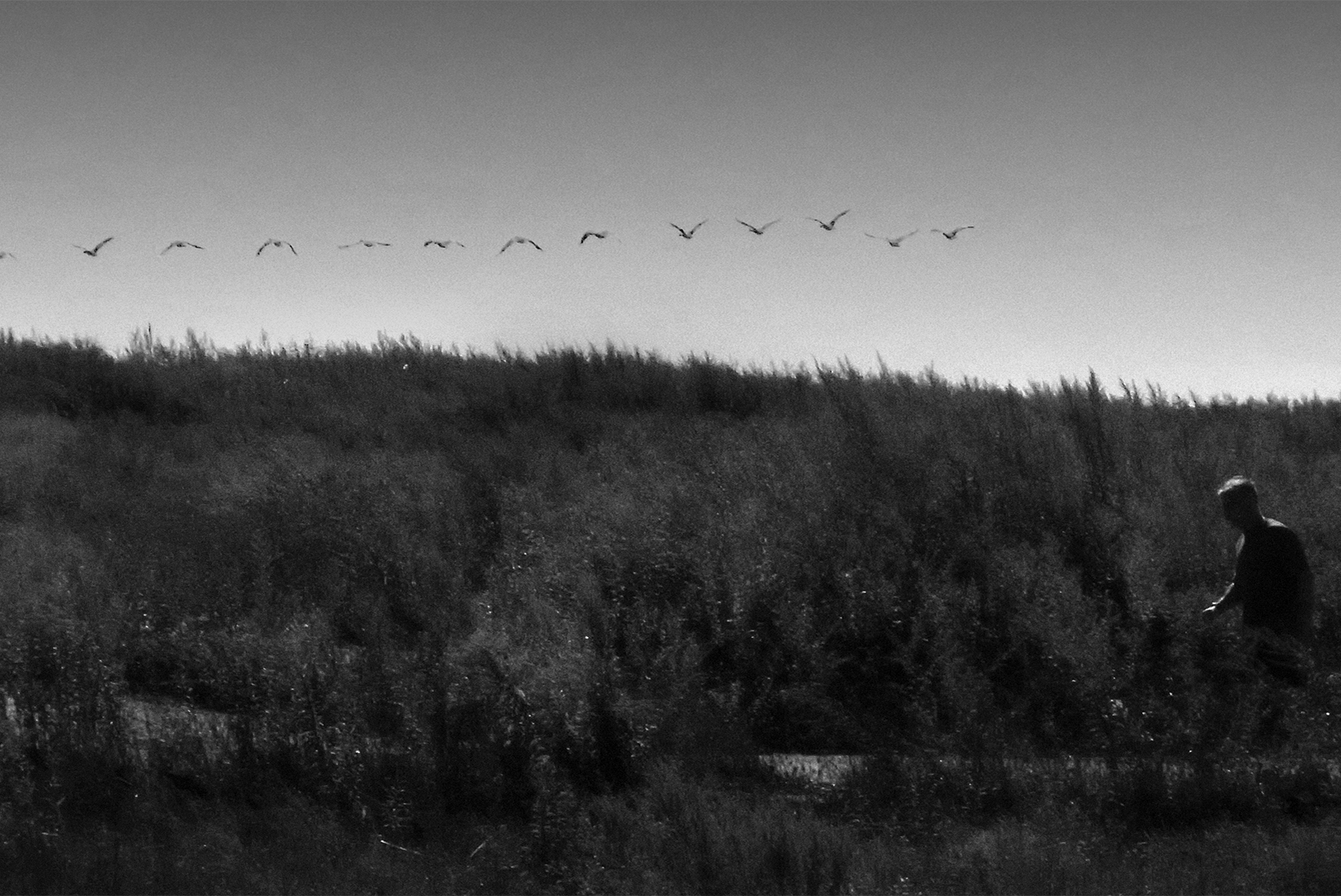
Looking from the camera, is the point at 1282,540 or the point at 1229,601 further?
the point at 1229,601

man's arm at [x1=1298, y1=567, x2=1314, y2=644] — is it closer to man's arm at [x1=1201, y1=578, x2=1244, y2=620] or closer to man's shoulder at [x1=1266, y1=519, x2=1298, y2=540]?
man's shoulder at [x1=1266, y1=519, x2=1298, y2=540]

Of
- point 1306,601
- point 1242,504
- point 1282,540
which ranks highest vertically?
point 1242,504

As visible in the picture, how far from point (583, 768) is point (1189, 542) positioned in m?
5.77

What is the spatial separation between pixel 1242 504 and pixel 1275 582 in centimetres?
54

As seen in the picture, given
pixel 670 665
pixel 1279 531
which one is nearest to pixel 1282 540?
pixel 1279 531

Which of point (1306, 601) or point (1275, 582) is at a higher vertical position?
point (1275, 582)

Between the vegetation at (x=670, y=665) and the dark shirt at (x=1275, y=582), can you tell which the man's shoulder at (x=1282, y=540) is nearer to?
the dark shirt at (x=1275, y=582)

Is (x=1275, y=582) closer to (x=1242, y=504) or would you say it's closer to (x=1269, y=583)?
(x=1269, y=583)

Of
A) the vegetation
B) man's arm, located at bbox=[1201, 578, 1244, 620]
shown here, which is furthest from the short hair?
the vegetation

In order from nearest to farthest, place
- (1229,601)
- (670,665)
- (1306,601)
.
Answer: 1. (670,665)
2. (1306,601)
3. (1229,601)

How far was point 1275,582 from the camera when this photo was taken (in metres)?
8.01

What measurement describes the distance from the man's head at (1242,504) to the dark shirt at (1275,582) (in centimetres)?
7

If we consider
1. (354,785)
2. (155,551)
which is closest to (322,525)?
(155,551)

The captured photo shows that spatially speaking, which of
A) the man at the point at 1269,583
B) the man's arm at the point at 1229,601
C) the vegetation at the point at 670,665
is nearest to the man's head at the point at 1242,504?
the man at the point at 1269,583
